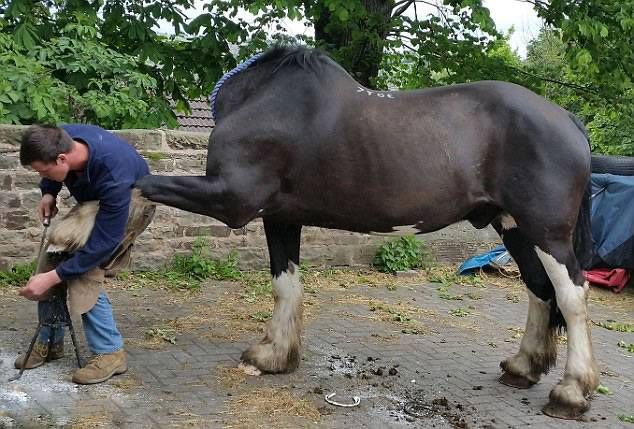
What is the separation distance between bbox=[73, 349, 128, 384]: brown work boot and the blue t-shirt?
0.59 m

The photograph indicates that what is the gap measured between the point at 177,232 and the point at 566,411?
455cm

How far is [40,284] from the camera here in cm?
390

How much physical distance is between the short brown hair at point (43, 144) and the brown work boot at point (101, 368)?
1.25 meters

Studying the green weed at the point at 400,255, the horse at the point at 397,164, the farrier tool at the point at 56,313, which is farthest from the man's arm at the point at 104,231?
the green weed at the point at 400,255

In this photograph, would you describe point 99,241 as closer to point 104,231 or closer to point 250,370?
point 104,231

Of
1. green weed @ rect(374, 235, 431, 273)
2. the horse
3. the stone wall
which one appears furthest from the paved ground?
green weed @ rect(374, 235, 431, 273)

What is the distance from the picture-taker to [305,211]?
4230 millimetres

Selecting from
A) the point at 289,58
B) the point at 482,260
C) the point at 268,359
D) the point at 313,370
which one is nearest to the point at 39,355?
the point at 268,359

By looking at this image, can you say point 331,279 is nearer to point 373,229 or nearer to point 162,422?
point 373,229

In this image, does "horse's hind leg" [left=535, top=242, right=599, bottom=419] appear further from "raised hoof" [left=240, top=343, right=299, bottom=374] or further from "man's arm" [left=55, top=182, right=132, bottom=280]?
"man's arm" [left=55, top=182, right=132, bottom=280]

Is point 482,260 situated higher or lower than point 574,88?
lower

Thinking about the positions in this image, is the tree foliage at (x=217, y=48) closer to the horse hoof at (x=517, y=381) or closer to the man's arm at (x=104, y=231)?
the man's arm at (x=104, y=231)

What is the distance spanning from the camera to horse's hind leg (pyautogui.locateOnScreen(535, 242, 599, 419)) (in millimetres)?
4141

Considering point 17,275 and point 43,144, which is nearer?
point 43,144
